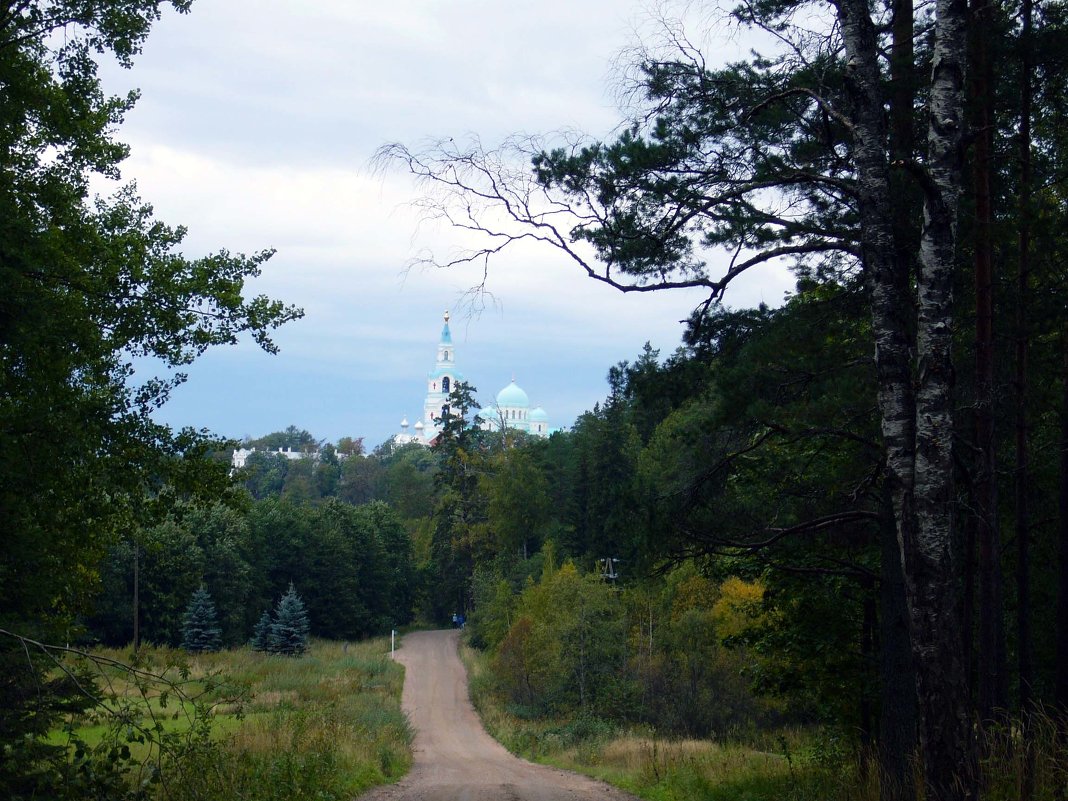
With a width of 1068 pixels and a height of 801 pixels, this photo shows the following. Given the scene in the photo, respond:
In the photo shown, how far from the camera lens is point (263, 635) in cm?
5712

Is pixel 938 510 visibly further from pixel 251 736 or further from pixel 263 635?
pixel 263 635

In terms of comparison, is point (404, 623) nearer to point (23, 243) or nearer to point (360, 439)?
point (23, 243)

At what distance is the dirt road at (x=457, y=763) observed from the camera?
47.8 ft

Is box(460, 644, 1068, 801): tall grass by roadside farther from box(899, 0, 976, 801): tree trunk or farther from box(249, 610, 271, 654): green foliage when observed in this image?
box(249, 610, 271, 654): green foliage

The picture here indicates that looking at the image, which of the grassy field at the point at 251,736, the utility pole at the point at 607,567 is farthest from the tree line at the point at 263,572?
the utility pole at the point at 607,567

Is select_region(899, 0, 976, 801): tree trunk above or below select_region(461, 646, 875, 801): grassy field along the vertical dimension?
above

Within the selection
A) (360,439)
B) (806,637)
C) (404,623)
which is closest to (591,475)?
(404,623)

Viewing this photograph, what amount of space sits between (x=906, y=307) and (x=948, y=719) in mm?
4270

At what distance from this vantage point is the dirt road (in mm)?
14578

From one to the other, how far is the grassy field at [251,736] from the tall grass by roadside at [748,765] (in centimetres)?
409

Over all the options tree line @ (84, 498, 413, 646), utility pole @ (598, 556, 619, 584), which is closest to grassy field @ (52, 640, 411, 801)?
utility pole @ (598, 556, 619, 584)

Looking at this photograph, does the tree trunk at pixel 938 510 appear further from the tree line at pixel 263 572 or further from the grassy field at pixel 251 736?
the tree line at pixel 263 572

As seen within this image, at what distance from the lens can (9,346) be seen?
10.7m

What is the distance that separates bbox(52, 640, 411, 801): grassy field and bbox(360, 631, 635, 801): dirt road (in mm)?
724
